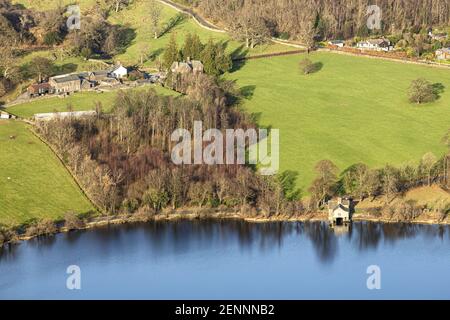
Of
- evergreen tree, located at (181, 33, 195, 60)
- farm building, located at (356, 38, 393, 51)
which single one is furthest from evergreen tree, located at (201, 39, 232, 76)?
farm building, located at (356, 38, 393, 51)

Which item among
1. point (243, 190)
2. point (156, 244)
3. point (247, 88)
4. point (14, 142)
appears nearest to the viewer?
point (156, 244)

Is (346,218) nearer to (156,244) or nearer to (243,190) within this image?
(243,190)

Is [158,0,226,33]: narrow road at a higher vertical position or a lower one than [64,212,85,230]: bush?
higher

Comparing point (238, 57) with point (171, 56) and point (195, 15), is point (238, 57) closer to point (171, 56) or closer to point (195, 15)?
point (171, 56)

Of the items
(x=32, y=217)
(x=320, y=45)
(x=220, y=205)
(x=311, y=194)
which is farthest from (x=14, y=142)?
(x=320, y=45)

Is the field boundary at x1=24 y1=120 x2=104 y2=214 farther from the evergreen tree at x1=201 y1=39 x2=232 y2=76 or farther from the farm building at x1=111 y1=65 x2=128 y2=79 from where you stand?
the evergreen tree at x1=201 y1=39 x2=232 y2=76

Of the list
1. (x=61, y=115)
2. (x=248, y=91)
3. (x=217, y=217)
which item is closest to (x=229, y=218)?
(x=217, y=217)

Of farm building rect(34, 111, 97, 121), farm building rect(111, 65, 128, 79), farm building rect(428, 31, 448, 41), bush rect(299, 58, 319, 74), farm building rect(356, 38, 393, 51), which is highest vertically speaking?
farm building rect(428, 31, 448, 41)
